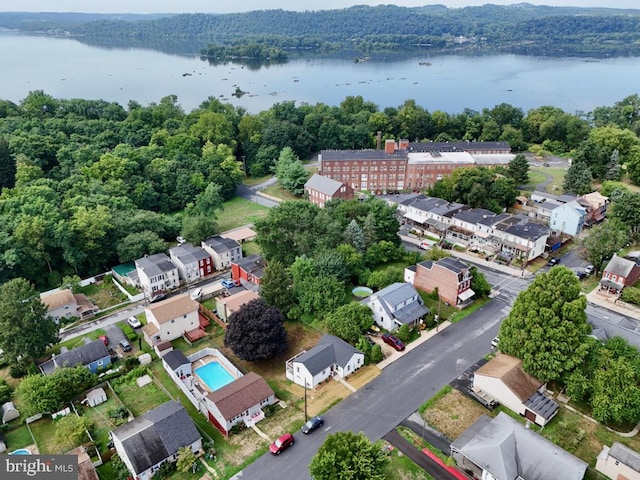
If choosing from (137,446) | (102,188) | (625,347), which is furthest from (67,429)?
(102,188)

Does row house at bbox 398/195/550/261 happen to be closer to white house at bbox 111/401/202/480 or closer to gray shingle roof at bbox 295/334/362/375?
gray shingle roof at bbox 295/334/362/375

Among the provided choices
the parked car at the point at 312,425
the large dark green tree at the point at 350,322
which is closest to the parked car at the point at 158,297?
the large dark green tree at the point at 350,322

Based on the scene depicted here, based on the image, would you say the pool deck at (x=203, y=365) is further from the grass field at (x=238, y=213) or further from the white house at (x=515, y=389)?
the grass field at (x=238, y=213)

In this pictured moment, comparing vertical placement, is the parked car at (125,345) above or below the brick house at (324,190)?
below

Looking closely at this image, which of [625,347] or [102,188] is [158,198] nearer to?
[102,188]

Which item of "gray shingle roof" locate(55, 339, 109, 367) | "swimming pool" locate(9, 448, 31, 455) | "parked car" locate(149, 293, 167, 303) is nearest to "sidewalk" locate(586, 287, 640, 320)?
"parked car" locate(149, 293, 167, 303)

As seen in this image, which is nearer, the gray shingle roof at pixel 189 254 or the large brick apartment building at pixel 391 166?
the gray shingle roof at pixel 189 254

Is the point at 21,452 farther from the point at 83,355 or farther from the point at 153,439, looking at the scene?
the point at 153,439
